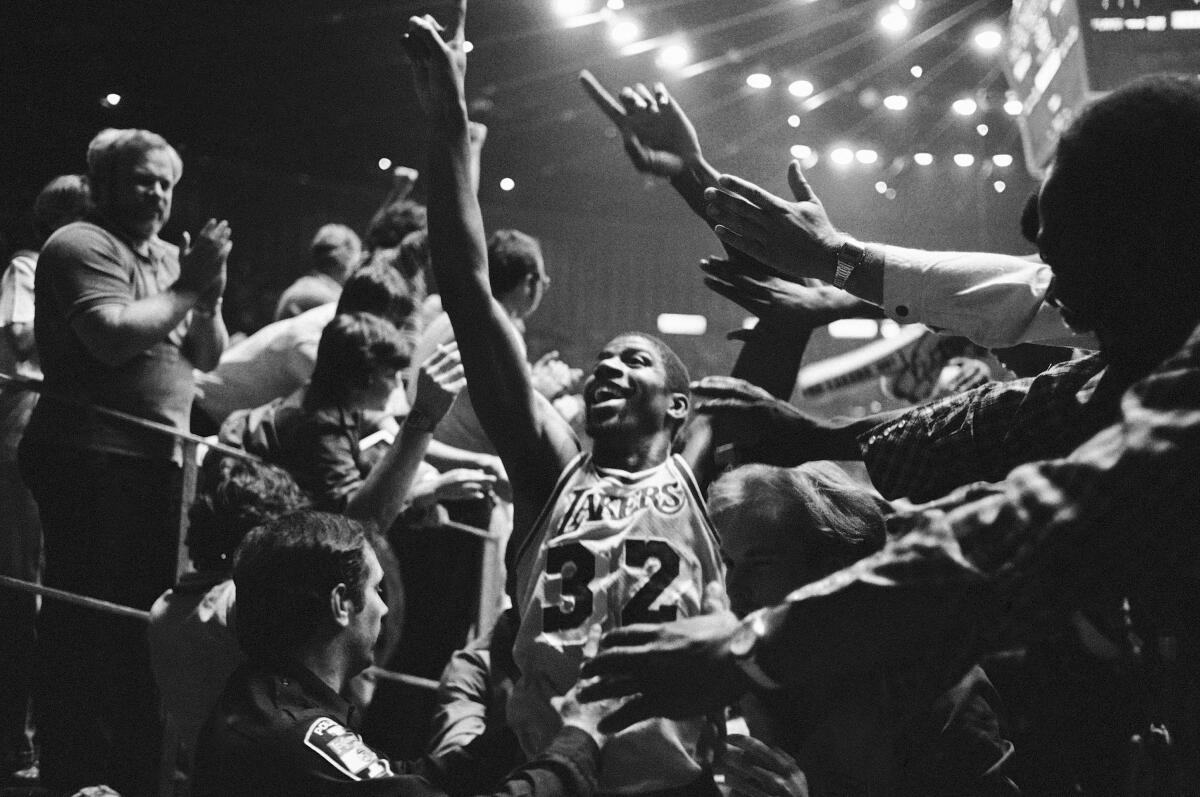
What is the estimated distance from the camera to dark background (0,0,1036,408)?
845cm

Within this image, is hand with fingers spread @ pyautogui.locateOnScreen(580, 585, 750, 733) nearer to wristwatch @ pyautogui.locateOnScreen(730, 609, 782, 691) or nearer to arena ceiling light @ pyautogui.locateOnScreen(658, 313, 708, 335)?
wristwatch @ pyautogui.locateOnScreen(730, 609, 782, 691)

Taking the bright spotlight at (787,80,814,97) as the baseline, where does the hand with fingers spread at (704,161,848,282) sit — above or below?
above

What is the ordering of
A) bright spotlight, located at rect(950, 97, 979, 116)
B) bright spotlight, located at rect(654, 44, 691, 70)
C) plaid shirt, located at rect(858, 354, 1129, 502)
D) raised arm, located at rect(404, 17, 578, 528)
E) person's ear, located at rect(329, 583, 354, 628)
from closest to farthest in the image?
plaid shirt, located at rect(858, 354, 1129, 502)
person's ear, located at rect(329, 583, 354, 628)
raised arm, located at rect(404, 17, 578, 528)
bright spotlight, located at rect(654, 44, 691, 70)
bright spotlight, located at rect(950, 97, 979, 116)

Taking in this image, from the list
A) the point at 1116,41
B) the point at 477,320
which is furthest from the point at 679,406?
the point at 1116,41

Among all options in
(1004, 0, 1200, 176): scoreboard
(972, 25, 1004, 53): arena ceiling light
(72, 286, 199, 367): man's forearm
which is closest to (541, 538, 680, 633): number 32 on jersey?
(72, 286, 199, 367): man's forearm

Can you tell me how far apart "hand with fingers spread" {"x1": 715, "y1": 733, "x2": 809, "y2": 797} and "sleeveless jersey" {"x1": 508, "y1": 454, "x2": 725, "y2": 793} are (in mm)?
422

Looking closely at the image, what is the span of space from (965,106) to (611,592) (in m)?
9.91

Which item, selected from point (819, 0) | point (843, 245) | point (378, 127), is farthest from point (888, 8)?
point (843, 245)

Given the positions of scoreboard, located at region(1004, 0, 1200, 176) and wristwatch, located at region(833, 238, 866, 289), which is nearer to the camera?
wristwatch, located at region(833, 238, 866, 289)

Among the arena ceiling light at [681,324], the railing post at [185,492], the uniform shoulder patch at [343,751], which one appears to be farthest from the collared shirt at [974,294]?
the arena ceiling light at [681,324]

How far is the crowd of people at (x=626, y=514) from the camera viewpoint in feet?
3.79

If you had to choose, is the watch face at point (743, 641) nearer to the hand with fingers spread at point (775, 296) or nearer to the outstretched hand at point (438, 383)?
the hand with fingers spread at point (775, 296)

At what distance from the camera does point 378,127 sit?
10.9m

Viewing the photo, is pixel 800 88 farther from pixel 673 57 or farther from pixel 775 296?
pixel 775 296
